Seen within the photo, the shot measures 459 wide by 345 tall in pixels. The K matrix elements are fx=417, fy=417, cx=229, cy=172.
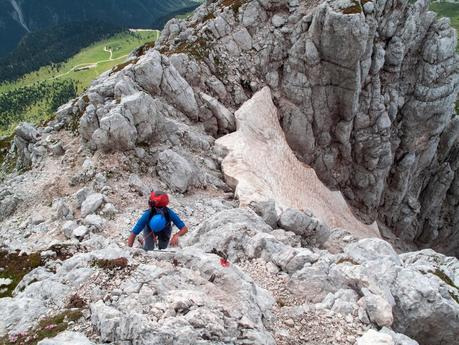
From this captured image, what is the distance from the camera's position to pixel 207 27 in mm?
53812

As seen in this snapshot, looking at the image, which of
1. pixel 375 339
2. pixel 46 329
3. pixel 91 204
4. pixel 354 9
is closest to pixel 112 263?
pixel 46 329

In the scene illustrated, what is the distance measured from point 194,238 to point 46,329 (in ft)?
35.5

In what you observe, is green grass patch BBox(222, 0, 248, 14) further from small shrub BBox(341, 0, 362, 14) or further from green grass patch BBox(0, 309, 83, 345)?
green grass patch BBox(0, 309, 83, 345)

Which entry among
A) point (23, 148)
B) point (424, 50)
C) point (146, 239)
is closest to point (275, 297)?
point (146, 239)

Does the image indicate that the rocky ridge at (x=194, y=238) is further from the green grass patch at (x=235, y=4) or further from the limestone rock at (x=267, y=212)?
the green grass patch at (x=235, y=4)

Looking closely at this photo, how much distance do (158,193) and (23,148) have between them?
2646 cm

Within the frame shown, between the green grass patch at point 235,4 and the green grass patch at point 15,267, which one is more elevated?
the green grass patch at point 235,4

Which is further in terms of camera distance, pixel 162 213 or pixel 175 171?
pixel 175 171

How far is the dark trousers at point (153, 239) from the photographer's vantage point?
747 inches

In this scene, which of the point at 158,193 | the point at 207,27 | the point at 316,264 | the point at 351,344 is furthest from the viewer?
the point at 207,27

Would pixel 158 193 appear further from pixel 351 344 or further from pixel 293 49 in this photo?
pixel 293 49

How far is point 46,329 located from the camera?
45.4 feet

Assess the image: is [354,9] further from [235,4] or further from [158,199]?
[158,199]

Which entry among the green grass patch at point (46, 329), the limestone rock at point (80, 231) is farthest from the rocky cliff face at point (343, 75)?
the green grass patch at point (46, 329)
